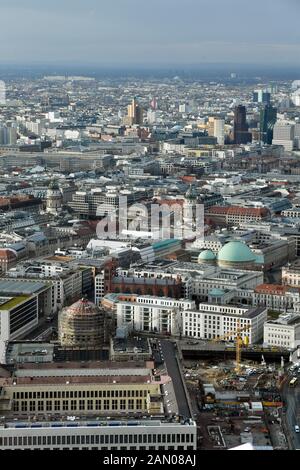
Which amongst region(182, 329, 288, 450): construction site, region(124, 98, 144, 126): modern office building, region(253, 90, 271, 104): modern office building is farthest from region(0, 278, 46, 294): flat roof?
region(253, 90, 271, 104): modern office building

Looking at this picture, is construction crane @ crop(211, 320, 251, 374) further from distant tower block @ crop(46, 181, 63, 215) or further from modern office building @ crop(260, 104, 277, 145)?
modern office building @ crop(260, 104, 277, 145)

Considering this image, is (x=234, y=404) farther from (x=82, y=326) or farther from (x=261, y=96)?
(x=261, y=96)

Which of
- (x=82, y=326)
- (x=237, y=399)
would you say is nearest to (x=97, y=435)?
(x=237, y=399)

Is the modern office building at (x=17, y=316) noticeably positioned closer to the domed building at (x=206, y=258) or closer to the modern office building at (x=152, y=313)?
the modern office building at (x=152, y=313)

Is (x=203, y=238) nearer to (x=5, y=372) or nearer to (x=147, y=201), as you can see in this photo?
(x=147, y=201)

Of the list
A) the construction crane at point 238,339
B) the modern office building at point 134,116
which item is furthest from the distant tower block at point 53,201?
the modern office building at point 134,116
